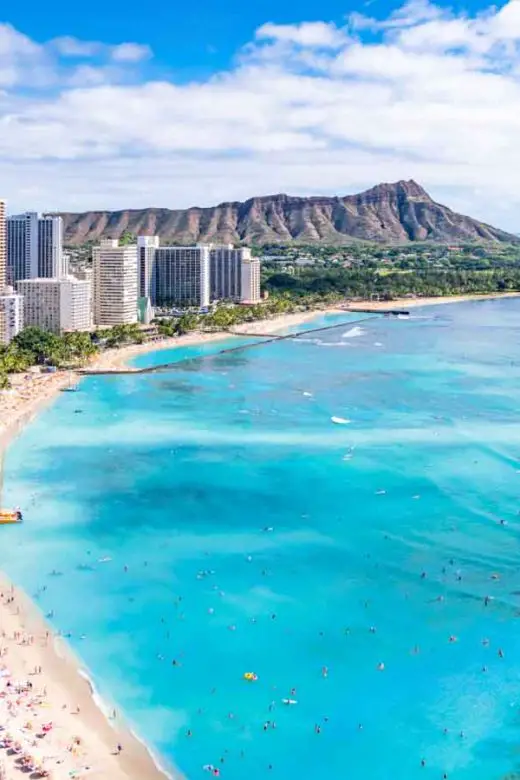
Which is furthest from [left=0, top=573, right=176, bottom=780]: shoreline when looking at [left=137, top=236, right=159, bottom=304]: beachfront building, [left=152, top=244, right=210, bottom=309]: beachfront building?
[left=152, top=244, right=210, bottom=309]: beachfront building

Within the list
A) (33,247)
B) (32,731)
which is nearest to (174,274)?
(33,247)

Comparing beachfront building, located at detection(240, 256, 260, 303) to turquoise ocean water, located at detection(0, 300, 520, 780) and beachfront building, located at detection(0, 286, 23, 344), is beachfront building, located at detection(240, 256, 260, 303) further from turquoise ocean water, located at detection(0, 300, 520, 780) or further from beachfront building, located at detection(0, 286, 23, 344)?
turquoise ocean water, located at detection(0, 300, 520, 780)

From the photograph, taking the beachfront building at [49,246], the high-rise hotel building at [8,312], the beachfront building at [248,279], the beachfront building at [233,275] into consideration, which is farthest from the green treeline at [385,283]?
the high-rise hotel building at [8,312]

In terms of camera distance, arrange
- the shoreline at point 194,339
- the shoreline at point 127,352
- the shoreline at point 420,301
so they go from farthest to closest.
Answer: the shoreline at point 420,301 < the shoreline at point 194,339 < the shoreline at point 127,352

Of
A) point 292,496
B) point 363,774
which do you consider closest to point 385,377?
point 292,496

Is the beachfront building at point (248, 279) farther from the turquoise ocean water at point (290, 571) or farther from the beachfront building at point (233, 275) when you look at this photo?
the turquoise ocean water at point (290, 571)

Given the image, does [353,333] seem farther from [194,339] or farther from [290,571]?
[290,571]
